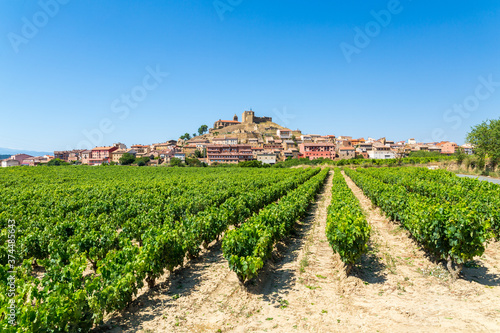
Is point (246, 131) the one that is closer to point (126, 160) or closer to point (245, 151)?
point (245, 151)

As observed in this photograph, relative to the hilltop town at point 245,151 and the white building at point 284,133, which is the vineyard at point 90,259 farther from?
the white building at point 284,133

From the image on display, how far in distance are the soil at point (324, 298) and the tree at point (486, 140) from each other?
1696 inches

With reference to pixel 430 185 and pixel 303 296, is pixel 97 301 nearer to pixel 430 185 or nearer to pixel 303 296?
pixel 303 296

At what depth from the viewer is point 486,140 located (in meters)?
42.8

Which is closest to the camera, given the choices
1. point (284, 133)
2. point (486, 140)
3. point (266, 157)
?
point (486, 140)

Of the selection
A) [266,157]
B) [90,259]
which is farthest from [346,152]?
[90,259]

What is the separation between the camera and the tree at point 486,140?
41094 millimetres

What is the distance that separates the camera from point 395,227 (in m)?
14.0

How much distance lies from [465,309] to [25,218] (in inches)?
650

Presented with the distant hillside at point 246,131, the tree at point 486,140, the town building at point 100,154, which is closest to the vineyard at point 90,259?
the tree at point 486,140

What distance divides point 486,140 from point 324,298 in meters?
51.7

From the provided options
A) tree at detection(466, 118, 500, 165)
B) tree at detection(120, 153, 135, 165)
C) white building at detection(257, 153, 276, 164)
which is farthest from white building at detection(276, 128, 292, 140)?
tree at detection(466, 118, 500, 165)

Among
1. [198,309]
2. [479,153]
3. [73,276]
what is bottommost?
[198,309]

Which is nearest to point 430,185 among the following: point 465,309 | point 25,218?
point 465,309
